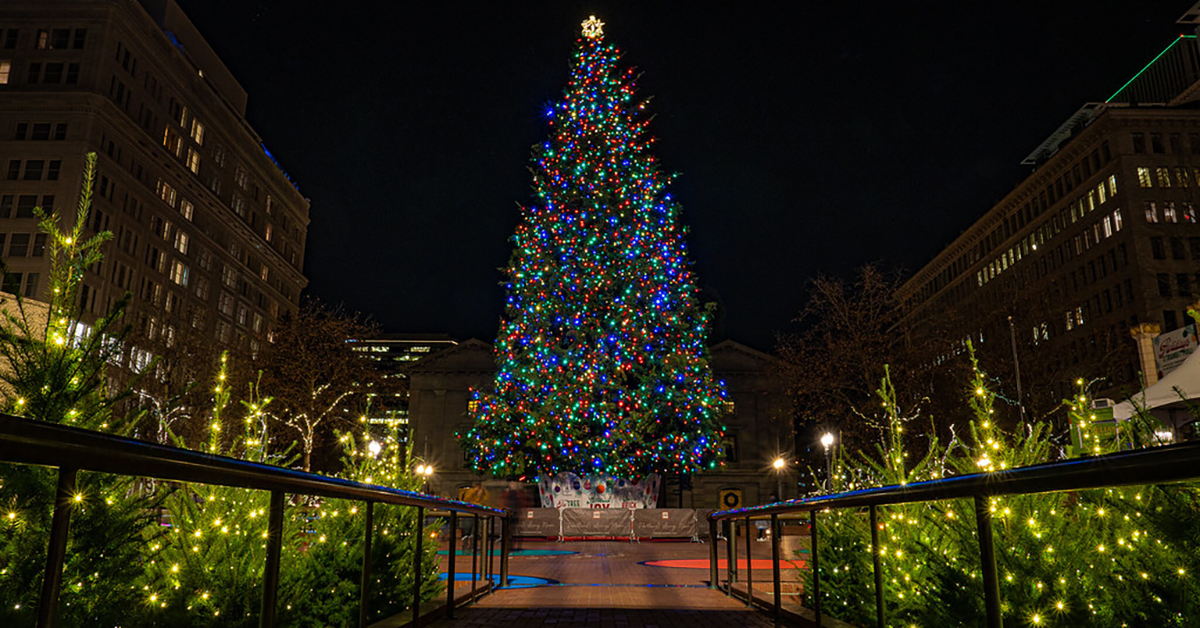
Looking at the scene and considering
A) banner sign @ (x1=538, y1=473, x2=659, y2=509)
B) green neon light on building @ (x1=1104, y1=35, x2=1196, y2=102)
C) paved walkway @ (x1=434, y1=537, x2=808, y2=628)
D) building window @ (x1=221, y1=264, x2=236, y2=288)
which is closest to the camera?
paved walkway @ (x1=434, y1=537, x2=808, y2=628)

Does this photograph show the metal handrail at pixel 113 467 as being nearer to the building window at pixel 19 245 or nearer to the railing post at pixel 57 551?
the railing post at pixel 57 551

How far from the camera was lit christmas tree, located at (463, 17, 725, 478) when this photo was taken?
2784 centimetres

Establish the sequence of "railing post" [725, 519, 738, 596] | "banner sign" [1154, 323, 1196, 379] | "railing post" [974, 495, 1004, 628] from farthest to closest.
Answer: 1. "banner sign" [1154, 323, 1196, 379]
2. "railing post" [725, 519, 738, 596]
3. "railing post" [974, 495, 1004, 628]

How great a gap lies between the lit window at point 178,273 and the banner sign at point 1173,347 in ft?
261

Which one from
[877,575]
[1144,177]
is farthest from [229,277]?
[877,575]

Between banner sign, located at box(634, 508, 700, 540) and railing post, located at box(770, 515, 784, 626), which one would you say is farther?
banner sign, located at box(634, 508, 700, 540)

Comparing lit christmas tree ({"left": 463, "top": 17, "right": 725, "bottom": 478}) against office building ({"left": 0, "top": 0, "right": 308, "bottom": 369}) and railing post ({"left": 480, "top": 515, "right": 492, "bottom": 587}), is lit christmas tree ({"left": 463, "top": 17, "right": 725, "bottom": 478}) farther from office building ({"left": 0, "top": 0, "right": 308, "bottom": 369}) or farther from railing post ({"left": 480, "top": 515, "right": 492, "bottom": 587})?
office building ({"left": 0, "top": 0, "right": 308, "bottom": 369})

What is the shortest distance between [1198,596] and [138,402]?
167 feet

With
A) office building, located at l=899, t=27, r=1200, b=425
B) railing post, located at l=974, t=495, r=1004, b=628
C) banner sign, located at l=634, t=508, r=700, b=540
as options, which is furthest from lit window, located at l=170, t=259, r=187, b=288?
railing post, located at l=974, t=495, r=1004, b=628

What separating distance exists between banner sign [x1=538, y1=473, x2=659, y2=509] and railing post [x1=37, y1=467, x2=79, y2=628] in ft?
99.7

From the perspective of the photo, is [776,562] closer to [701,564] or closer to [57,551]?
[57,551]

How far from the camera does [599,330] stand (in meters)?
28.6

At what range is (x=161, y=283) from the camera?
246ft

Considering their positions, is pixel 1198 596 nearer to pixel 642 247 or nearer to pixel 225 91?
pixel 642 247
